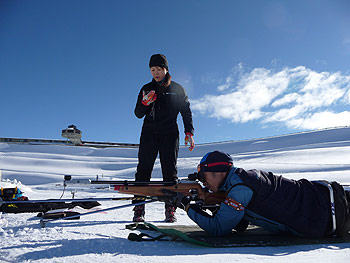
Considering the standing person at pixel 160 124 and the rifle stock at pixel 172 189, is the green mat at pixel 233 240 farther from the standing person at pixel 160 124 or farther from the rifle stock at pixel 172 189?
the standing person at pixel 160 124

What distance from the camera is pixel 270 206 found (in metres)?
1.89

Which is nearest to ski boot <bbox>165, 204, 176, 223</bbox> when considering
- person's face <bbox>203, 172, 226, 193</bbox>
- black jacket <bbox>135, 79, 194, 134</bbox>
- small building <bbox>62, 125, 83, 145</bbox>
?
black jacket <bbox>135, 79, 194, 134</bbox>

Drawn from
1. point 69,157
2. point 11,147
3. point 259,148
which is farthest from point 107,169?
point 259,148

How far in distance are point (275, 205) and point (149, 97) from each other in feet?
5.88

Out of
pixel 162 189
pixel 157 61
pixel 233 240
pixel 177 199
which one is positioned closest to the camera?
pixel 233 240

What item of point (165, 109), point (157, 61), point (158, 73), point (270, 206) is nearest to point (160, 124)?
point (165, 109)

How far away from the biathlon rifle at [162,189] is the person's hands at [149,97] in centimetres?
108

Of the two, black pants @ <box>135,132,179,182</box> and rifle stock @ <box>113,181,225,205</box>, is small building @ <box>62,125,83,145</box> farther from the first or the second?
rifle stock @ <box>113,181,225,205</box>

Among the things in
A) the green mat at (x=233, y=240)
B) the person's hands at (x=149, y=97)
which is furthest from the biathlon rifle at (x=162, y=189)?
the person's hands at (x=149, y=97)

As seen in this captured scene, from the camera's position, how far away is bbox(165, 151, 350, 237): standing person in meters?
1.87

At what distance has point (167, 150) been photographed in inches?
125

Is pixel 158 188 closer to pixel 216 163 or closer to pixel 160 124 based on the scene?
pixel 216 163

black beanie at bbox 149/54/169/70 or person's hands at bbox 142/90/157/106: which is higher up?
black beanie at bbox 149/54/169/70

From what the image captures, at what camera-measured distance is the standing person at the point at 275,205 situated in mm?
1867
